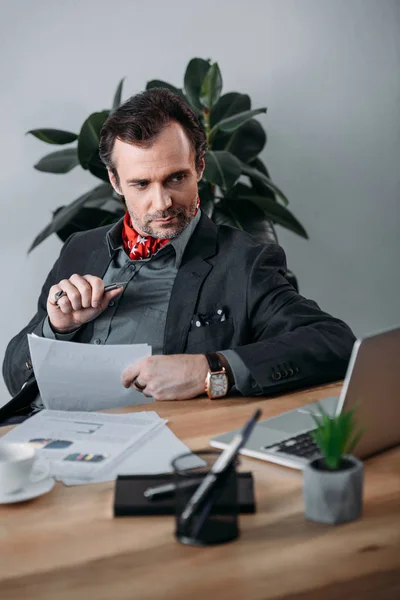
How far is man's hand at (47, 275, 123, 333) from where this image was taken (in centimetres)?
174

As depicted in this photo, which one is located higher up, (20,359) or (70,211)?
(70,211)

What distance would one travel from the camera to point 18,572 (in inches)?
33.2

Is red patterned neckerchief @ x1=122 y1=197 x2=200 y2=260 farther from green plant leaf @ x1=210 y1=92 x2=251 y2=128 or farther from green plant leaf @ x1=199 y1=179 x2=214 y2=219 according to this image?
green plant leaf @ x1=210 y1=92 x2=251 y2=128

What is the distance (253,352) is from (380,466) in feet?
1.67

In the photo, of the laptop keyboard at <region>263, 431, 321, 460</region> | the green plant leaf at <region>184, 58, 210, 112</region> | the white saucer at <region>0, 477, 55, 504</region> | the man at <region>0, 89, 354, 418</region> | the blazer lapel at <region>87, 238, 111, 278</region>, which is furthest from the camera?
the green plant leaf at <region>184, 58, 210, 112</region>

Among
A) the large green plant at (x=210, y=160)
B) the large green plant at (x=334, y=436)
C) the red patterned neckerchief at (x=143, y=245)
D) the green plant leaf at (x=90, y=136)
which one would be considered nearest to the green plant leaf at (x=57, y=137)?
the large green plant at (x=210, y=160)

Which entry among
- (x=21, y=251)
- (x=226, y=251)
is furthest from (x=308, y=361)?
(x=21, y=251)

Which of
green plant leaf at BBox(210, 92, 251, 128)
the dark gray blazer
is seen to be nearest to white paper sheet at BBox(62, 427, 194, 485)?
the dark gray blazer

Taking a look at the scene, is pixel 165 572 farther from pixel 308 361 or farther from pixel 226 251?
pixel 226 251

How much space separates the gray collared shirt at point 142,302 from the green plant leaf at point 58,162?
2.67 ft

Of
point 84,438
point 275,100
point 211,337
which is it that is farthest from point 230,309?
point 275,100

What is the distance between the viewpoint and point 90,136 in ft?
8.59

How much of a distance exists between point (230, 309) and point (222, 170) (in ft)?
2.66

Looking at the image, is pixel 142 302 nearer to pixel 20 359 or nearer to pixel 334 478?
pixel 20 359
